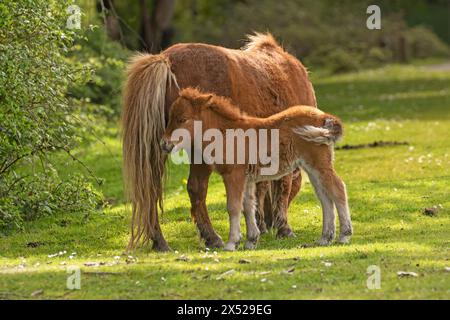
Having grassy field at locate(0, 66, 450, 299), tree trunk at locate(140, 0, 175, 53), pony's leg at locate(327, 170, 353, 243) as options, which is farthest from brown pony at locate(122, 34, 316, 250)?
tree trunk at locate(140, 0, 175, 53)

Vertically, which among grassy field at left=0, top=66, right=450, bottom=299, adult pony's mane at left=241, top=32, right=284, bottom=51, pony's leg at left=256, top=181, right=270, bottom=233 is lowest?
grassy field at left=0, top=66, right=450, bottom=299

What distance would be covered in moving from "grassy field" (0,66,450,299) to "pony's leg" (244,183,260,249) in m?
0.26

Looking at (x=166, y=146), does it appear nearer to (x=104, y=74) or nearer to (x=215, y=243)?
(x=215, y=243)

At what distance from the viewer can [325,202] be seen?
11070 mm

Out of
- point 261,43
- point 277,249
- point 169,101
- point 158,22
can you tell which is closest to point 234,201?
point 277,249

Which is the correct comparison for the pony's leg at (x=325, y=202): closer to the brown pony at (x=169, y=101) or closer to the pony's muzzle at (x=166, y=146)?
the brown pony at (x=169, y=101)

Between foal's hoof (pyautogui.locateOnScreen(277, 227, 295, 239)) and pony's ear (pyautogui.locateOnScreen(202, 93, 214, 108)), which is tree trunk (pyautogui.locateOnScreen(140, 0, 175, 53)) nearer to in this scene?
foal's hoof (pyautogui.locateOnScreen(277, 227, 295, 239))

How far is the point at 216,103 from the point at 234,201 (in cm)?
97

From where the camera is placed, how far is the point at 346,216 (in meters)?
11.0

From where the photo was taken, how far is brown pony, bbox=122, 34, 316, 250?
34.9ft

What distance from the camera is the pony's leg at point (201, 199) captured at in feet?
36.3

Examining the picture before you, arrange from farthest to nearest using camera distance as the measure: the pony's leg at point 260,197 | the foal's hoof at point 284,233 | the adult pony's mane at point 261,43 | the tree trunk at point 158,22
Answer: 1. the tree trunk at point 158,22
2. the adult pony's mane at point 261,43
3. the foal's hoof at point 284,233
4. the pony's leg at point 260,197

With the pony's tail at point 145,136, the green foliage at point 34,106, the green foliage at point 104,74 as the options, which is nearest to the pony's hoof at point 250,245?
the pony's tail at point 145,136
